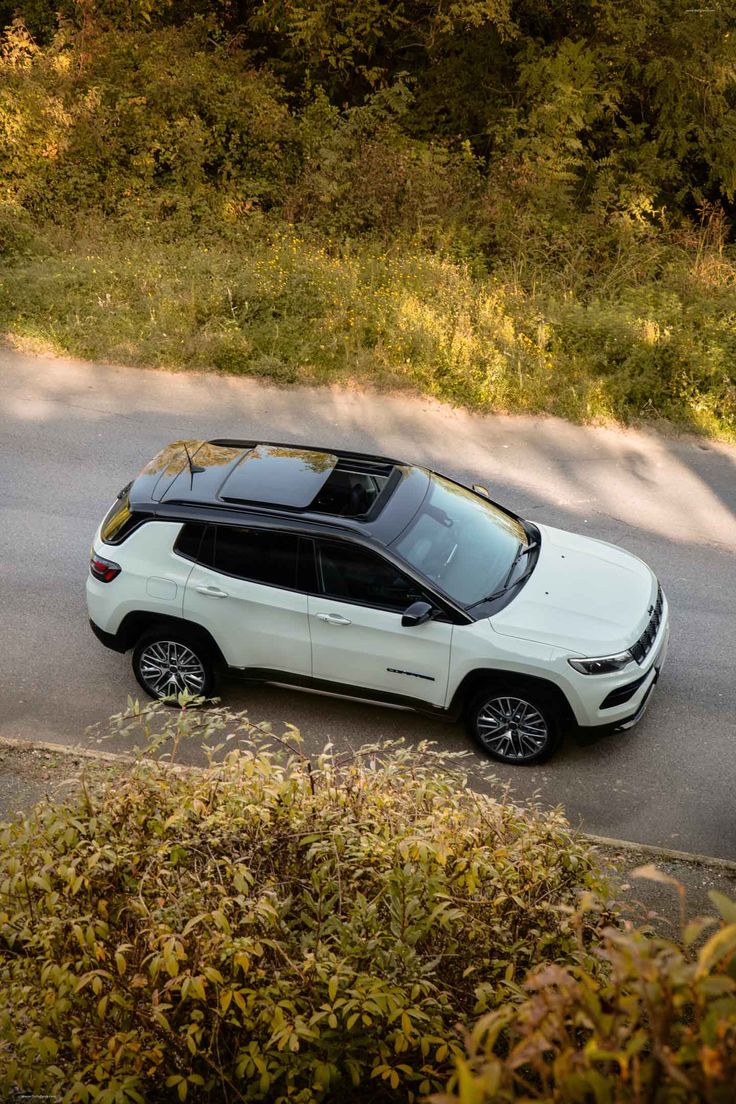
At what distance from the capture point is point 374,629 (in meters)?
7.34

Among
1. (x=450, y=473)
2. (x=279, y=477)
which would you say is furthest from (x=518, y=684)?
(x=450, y=473)

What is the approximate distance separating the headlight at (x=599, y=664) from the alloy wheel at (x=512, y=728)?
0.46 metres

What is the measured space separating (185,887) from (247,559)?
382cm

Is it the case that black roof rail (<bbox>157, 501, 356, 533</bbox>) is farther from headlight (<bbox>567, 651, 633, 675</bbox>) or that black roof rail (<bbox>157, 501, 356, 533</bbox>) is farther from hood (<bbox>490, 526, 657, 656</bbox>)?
headlight (<bbox>567, 651, 633, 675</bbox>)

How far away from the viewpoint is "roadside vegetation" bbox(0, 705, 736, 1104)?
346cm

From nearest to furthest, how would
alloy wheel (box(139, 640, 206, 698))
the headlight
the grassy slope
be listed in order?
the headlight
alloy wheel (box(139, 640, 206, 698))
the grassy slope

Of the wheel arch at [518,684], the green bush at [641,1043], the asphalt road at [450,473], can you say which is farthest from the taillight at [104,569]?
the green bush at [641,1043]

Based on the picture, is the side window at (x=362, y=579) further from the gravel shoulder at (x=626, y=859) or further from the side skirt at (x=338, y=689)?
the gravel shoulder at (x=626, y=859)

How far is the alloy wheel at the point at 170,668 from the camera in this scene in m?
7.91

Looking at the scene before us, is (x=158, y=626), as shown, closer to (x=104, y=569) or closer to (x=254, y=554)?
(x=104, y=569)

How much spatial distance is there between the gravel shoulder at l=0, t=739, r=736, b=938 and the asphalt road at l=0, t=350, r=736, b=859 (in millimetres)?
367

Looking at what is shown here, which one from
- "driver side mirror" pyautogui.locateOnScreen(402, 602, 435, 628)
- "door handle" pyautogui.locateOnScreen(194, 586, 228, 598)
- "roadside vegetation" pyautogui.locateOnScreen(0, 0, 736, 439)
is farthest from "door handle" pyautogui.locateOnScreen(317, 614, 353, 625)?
"roadside vegetation" pyautogui.locateOnScreen(0, 0, 736, 439)

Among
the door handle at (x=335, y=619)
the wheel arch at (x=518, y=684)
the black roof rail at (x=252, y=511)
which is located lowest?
the wheel arch at (x=518, y=684)

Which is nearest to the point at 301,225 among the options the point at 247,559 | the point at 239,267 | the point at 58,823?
the point at 239,267
